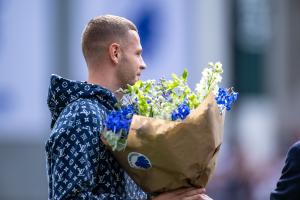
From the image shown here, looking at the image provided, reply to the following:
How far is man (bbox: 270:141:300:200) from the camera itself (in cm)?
498

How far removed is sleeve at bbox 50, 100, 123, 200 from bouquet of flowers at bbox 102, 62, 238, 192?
0.25ft

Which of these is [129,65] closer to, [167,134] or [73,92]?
[73,92]

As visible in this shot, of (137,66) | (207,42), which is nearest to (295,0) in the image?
(207,42)

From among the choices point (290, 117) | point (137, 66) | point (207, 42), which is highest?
point (137, 66)

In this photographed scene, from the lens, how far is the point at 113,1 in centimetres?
1725

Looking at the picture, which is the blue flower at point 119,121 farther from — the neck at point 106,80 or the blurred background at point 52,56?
the blurred background at point 52,56

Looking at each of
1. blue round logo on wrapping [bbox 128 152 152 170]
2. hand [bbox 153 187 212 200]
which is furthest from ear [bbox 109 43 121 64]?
hand [bbox 153 187 212 200]

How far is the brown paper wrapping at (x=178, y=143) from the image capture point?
4.75 metres

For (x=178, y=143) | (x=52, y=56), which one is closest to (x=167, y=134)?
(x=178, y=143)

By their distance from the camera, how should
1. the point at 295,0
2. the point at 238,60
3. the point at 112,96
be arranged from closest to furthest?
the point at 112,96, the point at 238,60, the point at 295,0

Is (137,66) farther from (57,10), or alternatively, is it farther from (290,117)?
(290,117)

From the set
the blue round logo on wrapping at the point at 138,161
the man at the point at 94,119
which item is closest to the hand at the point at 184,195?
the man at the point at 94,119

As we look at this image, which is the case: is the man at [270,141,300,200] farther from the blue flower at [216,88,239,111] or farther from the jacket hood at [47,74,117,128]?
the jacket hood at [47,74,117,128]

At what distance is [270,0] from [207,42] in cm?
371
